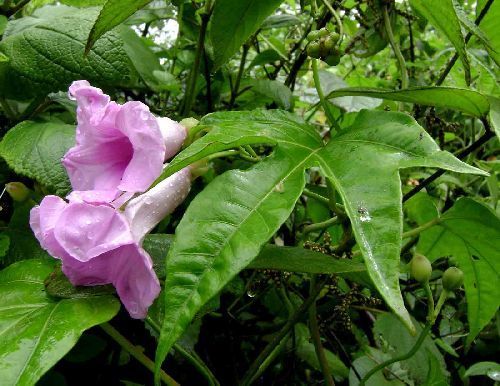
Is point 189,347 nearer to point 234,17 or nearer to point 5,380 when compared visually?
point 5,380

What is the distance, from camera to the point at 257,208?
1.65ft

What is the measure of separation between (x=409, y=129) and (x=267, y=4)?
1.02 feet

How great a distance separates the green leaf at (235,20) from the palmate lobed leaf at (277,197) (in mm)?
195

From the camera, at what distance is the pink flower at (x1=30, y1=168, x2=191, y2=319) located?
0.54 m

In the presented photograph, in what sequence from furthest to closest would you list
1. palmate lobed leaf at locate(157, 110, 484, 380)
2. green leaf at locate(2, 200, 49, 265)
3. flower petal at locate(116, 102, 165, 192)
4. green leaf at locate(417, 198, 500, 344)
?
green leaf at locate(2, 200, 49, 265), green leaf at locate(417, 198, 500, 344), flower petal at locate(116, 102, 165, 192), palmate lobed leaf at locate(157, 110, 484, 380)

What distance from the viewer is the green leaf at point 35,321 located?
495 mm

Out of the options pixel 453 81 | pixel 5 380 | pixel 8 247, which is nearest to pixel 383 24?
pixel 453 81

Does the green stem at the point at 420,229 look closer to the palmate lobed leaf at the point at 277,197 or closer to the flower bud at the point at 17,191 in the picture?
the palmate lobed leaf at the point at 277,197

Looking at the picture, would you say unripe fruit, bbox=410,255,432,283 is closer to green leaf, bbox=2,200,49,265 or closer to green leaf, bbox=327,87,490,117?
green leaf, bbox=327,87,490,117

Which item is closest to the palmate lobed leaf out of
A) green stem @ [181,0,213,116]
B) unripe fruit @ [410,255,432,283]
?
unripe fruit @ [410,255,432,283]

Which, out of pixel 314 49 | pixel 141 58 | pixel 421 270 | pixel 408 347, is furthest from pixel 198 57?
pixel 408 347

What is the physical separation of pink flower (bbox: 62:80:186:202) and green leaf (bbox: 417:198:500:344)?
1.23ft

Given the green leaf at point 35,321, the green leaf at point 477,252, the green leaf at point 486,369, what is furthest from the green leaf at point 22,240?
the green leaf at point 486,369

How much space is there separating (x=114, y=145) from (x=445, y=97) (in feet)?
1.30
